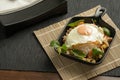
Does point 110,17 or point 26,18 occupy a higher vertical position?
point 26,18

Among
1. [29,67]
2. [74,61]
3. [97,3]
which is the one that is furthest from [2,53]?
[97,3]

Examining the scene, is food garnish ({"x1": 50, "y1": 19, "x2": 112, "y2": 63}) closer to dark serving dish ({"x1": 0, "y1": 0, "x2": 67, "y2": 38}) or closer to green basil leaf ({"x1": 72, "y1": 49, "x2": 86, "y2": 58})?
green basil leaf ({"x1": 72, "y1": 49, "x2": 86, "y2": 58})

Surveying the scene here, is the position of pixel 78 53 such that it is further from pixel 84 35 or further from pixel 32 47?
pixel 32 47

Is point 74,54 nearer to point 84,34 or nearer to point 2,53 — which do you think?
point 84,34

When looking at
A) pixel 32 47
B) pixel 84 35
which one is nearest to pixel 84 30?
pixel 84 35

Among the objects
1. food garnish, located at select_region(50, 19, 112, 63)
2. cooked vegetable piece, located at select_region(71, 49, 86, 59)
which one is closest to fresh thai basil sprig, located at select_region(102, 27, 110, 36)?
food garnish, located at select_region(50, 19, 112, 63)
